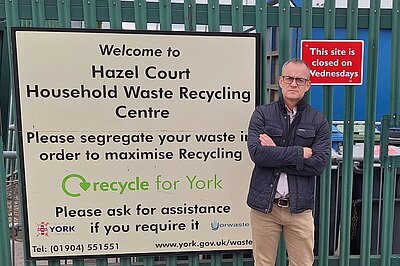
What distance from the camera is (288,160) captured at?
2836mm

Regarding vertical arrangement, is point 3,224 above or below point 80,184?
below

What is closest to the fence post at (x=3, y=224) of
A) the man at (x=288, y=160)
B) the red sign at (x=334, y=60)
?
the man at (x=288, y=160)

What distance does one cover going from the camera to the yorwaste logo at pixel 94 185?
11.2 ft

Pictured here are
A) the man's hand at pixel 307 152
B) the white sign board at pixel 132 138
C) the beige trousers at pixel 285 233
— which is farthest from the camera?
the white sign board at pixel 132 138

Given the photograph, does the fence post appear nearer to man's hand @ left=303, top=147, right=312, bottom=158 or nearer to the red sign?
man's hand @ left=303, top=147, right=312, bottom=158

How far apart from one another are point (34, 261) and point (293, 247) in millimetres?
1993

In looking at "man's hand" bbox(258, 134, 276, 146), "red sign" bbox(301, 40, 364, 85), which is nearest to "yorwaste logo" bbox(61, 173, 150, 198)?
"man's hand" bbox(258, 134, 276, 146)

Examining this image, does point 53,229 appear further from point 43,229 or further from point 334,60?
point 334,60

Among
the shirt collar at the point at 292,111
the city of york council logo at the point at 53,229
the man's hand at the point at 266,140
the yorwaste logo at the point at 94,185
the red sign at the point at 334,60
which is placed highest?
the red sign at the point at 334,60

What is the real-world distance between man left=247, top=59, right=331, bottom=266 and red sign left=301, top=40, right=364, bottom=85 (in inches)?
21.5

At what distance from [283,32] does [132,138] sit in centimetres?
142

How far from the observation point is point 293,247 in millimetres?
3109

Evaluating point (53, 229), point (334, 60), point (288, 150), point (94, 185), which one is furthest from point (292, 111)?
point (53, 229)

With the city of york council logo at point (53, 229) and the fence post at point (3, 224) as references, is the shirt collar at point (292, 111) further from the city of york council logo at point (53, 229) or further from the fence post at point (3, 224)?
the fence post at point (3, 224)
